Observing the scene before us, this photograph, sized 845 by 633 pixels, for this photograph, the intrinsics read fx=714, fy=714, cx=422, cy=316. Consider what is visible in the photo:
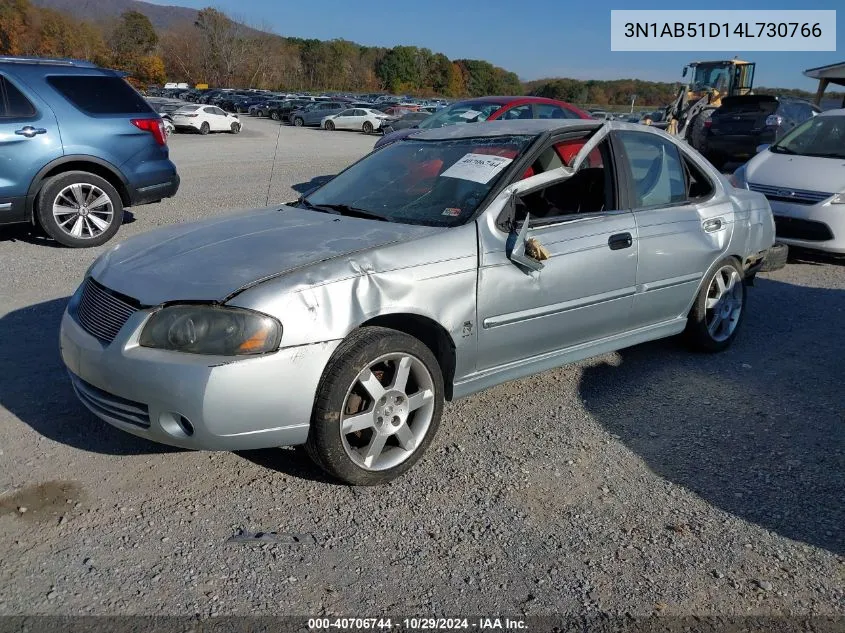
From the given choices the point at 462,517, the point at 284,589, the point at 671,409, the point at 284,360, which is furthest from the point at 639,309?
the point at 284,589

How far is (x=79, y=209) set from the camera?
7.55 metres

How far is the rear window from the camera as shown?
749 centimetres

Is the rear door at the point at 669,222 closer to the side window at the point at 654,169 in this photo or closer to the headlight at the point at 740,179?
the side window at the point at 654,169

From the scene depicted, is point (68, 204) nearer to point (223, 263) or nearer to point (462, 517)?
point (223, 263)

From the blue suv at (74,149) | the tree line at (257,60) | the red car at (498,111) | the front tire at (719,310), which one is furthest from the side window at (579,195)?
the tree line at (257,60)

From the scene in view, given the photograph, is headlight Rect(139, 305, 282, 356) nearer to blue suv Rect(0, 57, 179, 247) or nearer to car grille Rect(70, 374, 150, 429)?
car grille Rect(70, 374, 150, 429)

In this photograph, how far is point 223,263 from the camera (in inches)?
125

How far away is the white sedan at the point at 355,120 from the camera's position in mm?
34344

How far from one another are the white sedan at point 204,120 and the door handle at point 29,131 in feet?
78.8

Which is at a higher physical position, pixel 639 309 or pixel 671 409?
pixel 639 309

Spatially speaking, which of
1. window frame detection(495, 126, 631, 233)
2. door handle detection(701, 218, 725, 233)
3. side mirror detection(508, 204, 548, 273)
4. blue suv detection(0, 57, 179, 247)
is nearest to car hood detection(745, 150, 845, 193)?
door handle detection(701, 218, 725, 233)

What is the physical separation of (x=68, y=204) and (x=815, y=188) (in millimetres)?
7788

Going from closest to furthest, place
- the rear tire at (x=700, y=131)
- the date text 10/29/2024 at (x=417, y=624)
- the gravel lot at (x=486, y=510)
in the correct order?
1. the date text 10/29/2024 at (x=417, y=624)
2. the gravel lot at (x=486, y=510)
3. the rear tire at (x=700, y=131)

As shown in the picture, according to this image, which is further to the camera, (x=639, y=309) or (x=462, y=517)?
(x=639, y=309)
